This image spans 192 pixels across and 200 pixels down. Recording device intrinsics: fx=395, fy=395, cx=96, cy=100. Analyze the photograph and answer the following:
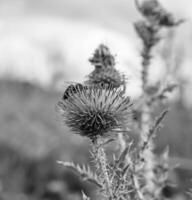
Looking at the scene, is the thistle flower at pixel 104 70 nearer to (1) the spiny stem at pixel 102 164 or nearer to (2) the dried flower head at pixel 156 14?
(1) the spiny stem at pixel 102 164

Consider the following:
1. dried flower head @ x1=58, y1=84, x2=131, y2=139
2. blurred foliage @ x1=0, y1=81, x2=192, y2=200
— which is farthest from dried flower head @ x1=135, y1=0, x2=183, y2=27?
blurred foliage @ x1=0, y1=81, x2=192, y2=200

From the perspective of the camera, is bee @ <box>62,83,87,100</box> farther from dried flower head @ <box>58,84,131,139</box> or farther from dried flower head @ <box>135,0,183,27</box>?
dried flower head @ <box>135,0,183,27</box>

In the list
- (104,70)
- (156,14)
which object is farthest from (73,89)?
(156,14)

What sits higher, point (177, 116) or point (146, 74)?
point (177, 116)

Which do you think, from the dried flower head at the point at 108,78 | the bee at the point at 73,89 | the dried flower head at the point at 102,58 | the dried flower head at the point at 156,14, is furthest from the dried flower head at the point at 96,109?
the dried flower head at the point at 156,14

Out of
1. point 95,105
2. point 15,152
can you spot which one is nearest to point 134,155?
point 95,105

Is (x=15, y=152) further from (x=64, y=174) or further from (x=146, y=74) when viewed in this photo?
(x=146, y=74)

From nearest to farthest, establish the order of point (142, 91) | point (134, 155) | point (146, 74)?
point (134, 155), point (142, 91), point (146, 74)
